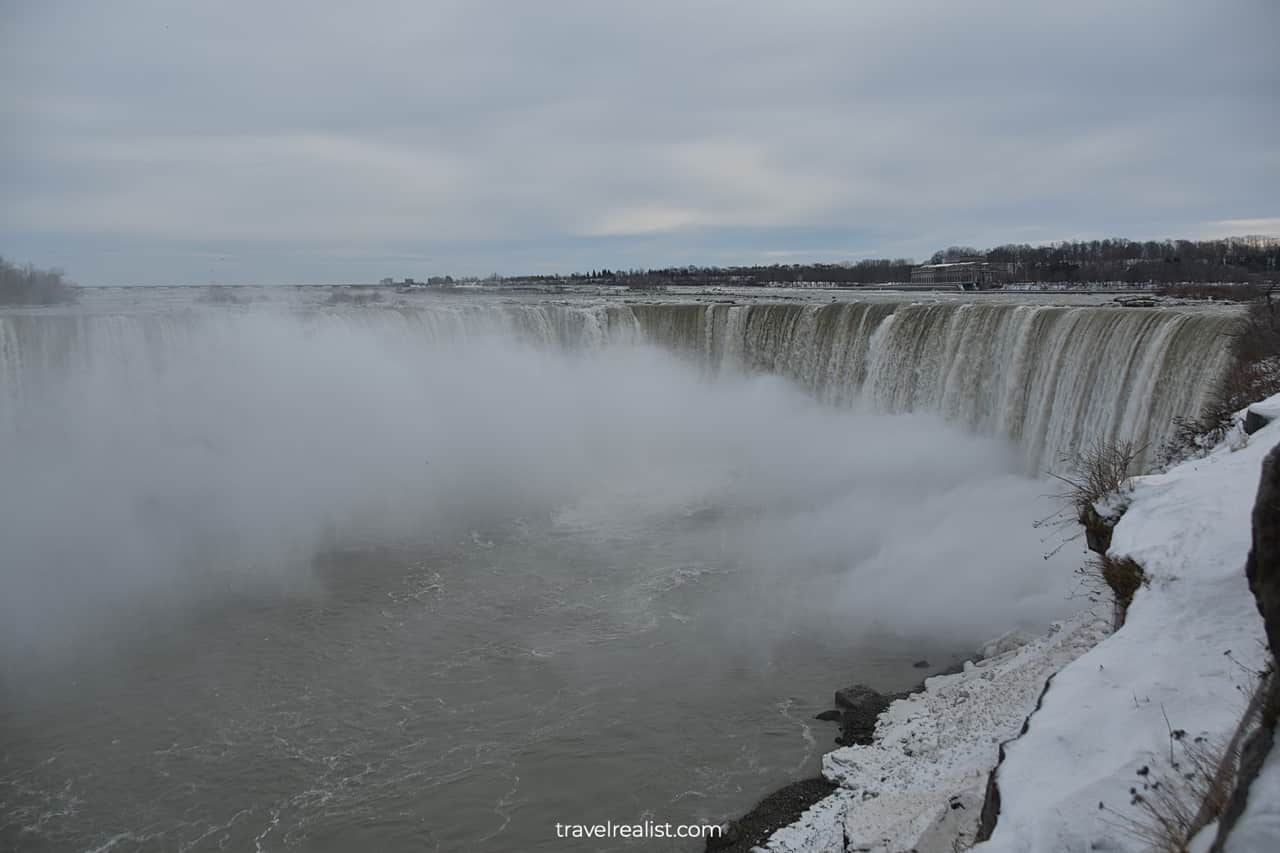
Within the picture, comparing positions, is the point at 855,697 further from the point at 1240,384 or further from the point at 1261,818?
the point at 1261,818

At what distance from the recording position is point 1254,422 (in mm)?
7727

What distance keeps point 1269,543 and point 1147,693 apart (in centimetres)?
172

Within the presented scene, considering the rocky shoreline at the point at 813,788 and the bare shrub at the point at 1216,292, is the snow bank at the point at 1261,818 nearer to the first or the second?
the rocky shoreline at the point at 813,788

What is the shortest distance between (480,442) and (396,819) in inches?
768

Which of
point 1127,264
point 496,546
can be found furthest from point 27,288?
point 1127,264

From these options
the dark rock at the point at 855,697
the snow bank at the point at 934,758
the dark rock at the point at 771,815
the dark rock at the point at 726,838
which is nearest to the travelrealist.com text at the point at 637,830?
the dark rock at the point at 726,838

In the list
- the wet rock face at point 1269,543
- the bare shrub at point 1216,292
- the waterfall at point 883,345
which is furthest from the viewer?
the bare shrub at point 1216,292

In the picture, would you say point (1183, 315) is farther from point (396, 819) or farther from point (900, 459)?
point (396, 819)

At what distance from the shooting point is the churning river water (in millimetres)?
9945

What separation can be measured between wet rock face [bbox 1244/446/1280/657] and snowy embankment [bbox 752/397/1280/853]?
2.06ft

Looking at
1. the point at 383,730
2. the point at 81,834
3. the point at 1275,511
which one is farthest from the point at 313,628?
the point at 1275,511

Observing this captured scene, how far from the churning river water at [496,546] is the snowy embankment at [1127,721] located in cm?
185

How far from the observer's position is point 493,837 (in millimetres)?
8773

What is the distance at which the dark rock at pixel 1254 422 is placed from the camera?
300 inches
